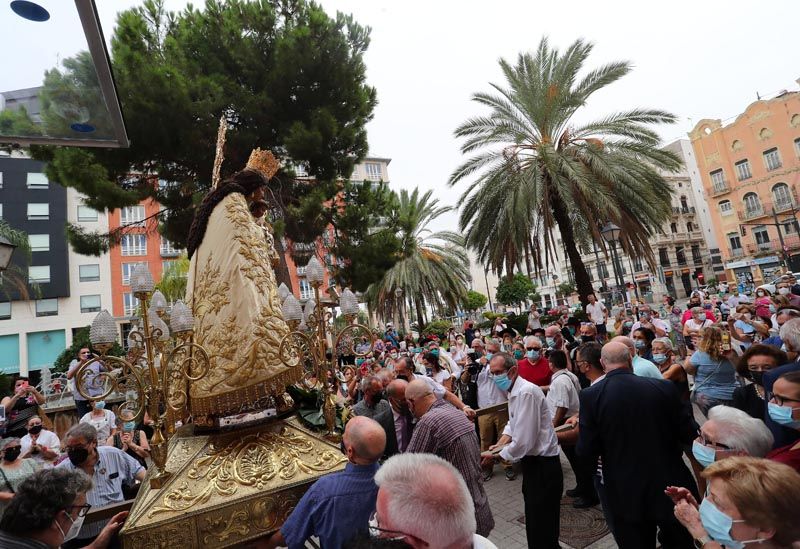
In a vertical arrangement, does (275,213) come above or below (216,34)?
below

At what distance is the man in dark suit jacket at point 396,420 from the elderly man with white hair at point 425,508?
2.83 metres

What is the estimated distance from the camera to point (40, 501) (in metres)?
2.17

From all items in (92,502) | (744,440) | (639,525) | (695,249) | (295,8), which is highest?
(295,8)

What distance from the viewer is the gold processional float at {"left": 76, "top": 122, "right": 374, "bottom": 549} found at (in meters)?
2.59

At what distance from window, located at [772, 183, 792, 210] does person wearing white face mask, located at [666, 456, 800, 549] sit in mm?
49474

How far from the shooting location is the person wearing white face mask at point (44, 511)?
2113 mm

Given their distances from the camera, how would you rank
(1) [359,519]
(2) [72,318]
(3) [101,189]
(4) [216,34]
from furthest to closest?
(2) [72,318], (4) [216,34], (3) [101,189], (1) [359,519]

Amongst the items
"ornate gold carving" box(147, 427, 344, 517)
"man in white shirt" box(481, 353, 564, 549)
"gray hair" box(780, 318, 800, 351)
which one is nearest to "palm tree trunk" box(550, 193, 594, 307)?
"gray hair" box(780, 318, 800, 351)

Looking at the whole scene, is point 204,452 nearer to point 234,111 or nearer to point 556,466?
point 556,466

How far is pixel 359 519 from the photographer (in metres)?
2.25

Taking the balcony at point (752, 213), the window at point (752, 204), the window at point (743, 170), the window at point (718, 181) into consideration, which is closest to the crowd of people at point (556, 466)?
the balcony at point (752, 213)

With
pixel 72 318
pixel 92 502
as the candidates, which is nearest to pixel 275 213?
pixel 92 502

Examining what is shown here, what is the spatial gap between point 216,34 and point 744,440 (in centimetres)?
1347

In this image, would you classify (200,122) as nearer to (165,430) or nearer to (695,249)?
(165,430)
